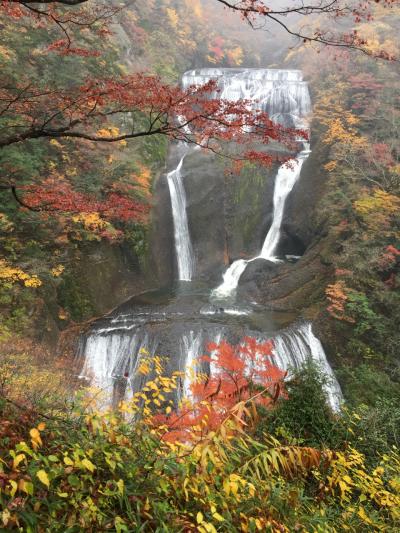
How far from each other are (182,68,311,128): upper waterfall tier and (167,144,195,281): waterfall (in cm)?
745

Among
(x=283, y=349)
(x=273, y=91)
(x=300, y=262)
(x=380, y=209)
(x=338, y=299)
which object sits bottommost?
(x=283, y=349)

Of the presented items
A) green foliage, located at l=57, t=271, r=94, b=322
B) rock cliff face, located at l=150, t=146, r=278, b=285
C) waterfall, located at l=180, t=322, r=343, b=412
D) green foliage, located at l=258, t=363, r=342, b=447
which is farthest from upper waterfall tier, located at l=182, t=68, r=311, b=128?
green foliage, located at l=258, t=363, r=342, b=447

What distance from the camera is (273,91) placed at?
22.1m

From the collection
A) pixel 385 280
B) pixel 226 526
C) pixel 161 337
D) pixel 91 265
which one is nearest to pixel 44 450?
pixel 226 526

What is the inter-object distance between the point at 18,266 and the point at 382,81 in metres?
19.8

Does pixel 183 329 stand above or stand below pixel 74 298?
below

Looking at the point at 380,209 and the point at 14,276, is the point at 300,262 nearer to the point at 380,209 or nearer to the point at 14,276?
the point at 380,209

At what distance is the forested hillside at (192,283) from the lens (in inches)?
95.0

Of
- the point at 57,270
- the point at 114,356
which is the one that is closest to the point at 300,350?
the point at 114,356

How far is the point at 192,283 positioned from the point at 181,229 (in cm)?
303

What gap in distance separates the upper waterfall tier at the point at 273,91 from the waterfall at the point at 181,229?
293 inches

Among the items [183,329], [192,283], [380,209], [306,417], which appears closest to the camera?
[306,417]

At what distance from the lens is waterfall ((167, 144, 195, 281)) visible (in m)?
17.1

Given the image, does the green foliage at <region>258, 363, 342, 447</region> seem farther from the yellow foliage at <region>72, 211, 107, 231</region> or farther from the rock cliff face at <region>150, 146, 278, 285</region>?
the rock cliff face at <region>150, 146, 278, 285</region>
